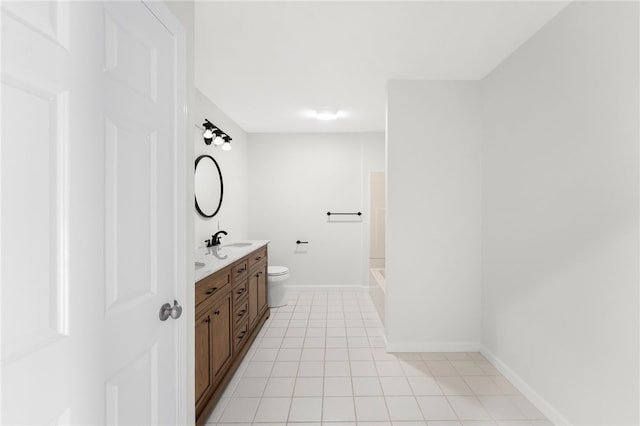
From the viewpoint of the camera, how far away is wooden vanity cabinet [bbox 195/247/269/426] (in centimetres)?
197

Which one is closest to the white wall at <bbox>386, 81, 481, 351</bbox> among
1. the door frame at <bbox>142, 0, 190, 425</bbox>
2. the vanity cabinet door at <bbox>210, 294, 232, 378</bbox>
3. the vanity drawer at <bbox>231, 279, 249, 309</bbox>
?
the vanity drawer at <bbox>231, 279, 249, 309</bbox>

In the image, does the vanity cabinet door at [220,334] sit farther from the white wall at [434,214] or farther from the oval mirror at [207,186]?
the white wall at [434,214]

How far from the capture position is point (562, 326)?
2.00 m

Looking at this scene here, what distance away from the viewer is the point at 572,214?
6.23ft

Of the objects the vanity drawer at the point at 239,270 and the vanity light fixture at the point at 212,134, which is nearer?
the vanity drawer at the point at 239,270

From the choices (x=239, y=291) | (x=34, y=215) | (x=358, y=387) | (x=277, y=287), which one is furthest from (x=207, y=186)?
(x=34, y=215)

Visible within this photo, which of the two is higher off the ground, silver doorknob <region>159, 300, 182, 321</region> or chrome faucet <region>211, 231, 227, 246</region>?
chrome faucet <region>211, 231, 227, 246</region>

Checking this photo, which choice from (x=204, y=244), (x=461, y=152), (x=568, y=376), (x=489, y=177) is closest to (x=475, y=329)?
(x=568, y=376)

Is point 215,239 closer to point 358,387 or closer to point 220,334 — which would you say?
point 220,334

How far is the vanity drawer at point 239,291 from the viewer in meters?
2.69

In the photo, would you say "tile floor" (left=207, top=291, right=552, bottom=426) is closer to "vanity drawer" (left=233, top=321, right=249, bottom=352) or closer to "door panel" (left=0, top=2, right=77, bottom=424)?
"vanity drawer" (left=233, top=321, right=249, bottom=352)

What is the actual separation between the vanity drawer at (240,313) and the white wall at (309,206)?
7.14 ft

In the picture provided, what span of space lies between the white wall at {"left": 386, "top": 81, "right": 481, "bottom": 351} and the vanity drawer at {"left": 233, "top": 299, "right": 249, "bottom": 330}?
1.28 m

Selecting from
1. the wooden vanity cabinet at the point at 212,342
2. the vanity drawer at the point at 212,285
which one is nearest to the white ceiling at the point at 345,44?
the vanity drawer at the point at 212,285
